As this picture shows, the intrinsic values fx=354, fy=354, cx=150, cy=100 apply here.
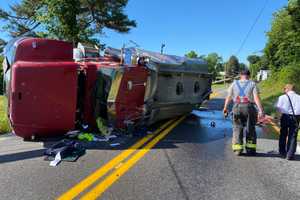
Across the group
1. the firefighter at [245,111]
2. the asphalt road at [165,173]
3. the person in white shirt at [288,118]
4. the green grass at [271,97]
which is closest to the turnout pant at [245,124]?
the firefighter at [245,111]

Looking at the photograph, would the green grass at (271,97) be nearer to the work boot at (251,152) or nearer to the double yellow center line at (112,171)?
the work boot at (251,152)

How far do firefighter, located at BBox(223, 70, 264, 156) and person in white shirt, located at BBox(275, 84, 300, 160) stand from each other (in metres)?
0.46

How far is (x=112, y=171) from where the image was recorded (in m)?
5.44

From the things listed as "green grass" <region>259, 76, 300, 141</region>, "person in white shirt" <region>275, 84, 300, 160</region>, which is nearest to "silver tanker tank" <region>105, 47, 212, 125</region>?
"green grass" <region>259, 76, 300, 141</region>

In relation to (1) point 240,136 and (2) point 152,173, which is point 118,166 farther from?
(1) point 240,136

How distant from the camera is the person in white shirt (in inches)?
262

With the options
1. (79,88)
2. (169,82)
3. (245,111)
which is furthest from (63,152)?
(169,82)

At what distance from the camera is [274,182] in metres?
5.16

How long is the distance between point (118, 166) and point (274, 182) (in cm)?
240

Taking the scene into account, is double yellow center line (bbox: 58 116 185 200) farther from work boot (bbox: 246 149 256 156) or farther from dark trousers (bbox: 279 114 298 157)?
dark trousers (bbox: 279 114 298 157)

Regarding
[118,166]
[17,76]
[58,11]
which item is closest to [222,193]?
[118,166]

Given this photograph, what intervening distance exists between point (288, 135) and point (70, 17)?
1599 cm

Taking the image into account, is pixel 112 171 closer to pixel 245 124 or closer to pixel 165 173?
pixel 165 173

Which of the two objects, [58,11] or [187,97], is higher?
[58,11]
